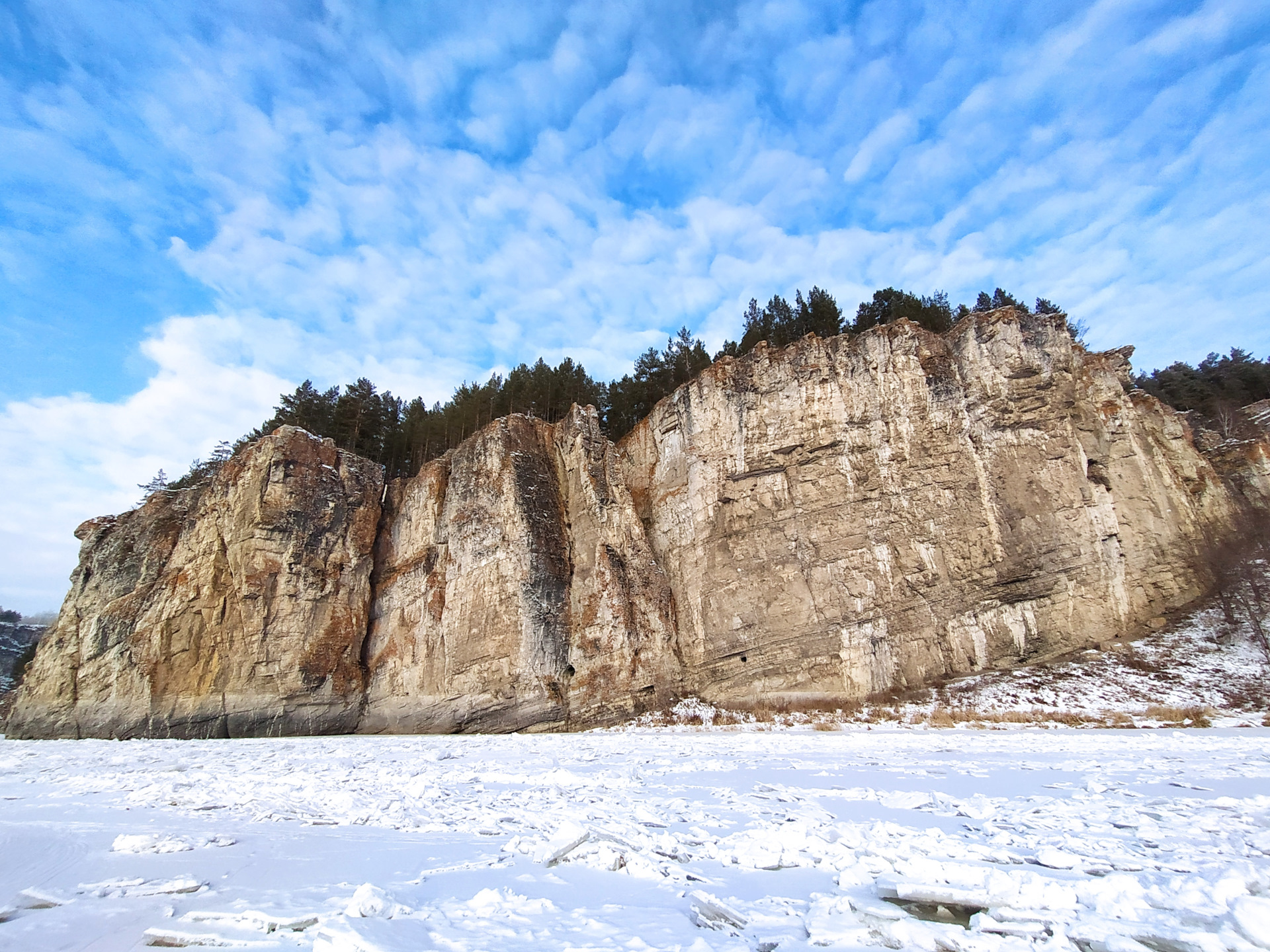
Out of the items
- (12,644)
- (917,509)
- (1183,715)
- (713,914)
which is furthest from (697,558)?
(12,644)

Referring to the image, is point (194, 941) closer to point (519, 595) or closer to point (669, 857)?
A: point (669, 857)

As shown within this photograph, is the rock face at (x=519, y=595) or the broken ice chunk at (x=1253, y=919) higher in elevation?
the rock face at (x=519, y=595)

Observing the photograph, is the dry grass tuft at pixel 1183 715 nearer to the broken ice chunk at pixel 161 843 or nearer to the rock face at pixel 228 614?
the broken ice chunk at pixel 161 843

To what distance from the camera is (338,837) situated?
6113 mm

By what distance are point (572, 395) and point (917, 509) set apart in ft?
71.2

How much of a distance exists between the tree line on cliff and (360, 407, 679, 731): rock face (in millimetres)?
6491

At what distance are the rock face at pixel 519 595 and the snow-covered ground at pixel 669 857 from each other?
14.3 m

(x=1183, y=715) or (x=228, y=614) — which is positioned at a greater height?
(x=228, y=614)

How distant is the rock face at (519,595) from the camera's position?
25.1m

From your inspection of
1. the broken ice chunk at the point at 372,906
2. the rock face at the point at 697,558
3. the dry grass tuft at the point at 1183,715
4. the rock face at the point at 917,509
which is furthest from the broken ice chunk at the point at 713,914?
the rock face at the point at 697,558

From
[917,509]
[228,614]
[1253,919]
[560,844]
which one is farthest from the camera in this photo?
[228,614]

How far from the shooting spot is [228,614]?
1097 inches

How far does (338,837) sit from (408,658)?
80.0 feet

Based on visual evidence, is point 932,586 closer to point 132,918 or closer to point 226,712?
point 132,918
